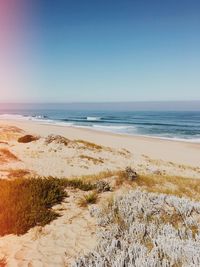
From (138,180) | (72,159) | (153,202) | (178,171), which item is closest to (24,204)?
(153,202)

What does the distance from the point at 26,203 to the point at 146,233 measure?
2827 mm

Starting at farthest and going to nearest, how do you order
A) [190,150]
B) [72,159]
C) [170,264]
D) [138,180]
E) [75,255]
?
[190,150] < [72,159] < [138,180] < [75,255] < [170,264]

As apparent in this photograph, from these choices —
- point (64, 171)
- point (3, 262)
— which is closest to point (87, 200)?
point (3, 262)

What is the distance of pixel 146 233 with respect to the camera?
7.01 meters

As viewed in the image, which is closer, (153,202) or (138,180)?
(153,202)

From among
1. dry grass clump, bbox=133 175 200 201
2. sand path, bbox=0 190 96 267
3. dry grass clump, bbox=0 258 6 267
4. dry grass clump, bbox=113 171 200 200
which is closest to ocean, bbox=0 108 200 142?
dry grass clump, bbox=133 175 200 201

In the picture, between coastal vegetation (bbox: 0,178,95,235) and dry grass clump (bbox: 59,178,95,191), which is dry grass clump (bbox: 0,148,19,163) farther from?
coastal vegetation (bbox: 0,178,95,235)

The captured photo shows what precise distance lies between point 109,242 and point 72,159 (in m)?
12.4

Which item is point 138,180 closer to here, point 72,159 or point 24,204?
point 24,204

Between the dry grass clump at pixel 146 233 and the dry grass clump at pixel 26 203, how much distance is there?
4.43 feet

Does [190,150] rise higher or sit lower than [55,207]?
lower

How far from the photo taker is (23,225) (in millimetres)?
7023

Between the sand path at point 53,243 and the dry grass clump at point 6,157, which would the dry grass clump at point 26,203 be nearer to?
the sand path at point 53,243

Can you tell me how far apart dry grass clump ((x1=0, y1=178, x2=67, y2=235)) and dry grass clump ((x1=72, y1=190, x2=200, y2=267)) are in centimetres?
135
